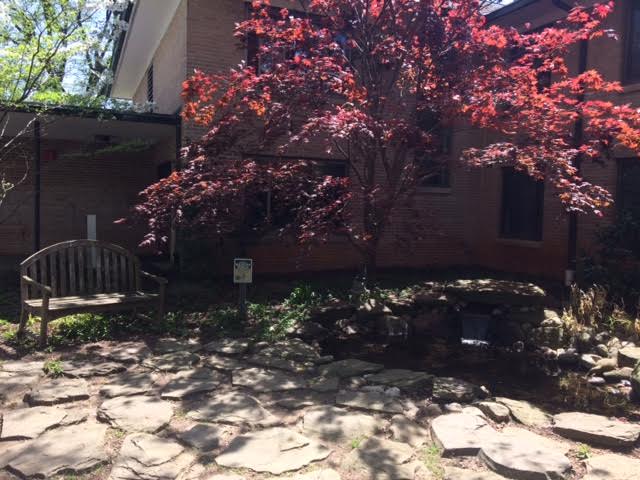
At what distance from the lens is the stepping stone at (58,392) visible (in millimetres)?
4219

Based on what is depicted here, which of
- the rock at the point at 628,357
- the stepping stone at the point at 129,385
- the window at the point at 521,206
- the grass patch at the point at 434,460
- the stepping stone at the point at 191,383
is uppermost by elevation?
the window at the point at 521,206

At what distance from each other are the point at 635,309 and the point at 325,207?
485 cm

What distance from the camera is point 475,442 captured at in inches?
140

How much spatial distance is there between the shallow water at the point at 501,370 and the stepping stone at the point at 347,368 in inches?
15.0

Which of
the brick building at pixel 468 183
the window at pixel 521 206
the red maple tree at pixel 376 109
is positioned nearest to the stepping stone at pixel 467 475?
the red maple tree at pixel 376 109

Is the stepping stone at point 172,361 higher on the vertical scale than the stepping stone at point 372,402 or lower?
higher

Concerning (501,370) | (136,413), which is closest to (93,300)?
(136,413)

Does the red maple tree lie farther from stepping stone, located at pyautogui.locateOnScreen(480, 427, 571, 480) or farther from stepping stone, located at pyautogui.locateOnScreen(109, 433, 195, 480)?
stepping stone, located at pyautogui.locateOnScreen(109, 433, 195, 480)

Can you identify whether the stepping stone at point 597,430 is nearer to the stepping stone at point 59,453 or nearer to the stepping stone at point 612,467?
the stepping stone at point 612,467

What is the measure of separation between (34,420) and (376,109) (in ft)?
16.8

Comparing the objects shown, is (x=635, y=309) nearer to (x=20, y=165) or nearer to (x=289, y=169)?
(x=289, y=169)

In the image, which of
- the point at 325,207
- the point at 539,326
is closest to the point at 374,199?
the point at 325,207

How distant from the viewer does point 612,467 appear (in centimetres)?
328

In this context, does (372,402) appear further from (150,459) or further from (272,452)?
(150,459)
